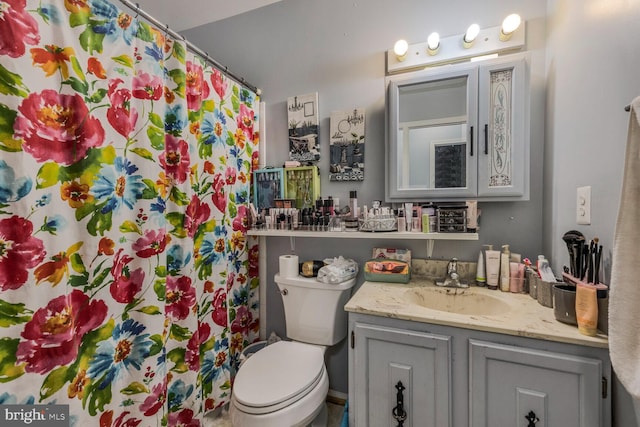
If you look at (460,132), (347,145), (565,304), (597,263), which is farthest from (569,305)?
(347,145)

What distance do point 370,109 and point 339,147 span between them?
10.9 inches

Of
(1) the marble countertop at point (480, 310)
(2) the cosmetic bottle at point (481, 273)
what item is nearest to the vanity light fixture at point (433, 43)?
(2) the cosmetic bottle at point (481, 273)

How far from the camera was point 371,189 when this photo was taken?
156 centimetres

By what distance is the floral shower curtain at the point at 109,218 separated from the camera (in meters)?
0.76

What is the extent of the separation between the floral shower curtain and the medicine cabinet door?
95 centimetres

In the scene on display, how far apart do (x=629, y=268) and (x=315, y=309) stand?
1.19 m

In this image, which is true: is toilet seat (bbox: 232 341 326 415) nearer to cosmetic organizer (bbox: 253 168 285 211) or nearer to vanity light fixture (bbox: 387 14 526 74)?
cosmetic organizer (bbox: 253 168 285 211)

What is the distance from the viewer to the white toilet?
1043mm

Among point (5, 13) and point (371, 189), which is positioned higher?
point (5, 13)

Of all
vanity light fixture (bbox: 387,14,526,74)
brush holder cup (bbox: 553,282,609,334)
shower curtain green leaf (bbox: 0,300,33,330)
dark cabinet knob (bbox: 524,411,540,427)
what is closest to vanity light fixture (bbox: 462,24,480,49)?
vanity light fixture (bbox: 387,14,526,74)

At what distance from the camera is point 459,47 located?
1355 millimetres

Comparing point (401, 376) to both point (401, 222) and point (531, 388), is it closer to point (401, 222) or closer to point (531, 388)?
point (531, 388)

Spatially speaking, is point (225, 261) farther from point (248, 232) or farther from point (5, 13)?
point (5, 13)

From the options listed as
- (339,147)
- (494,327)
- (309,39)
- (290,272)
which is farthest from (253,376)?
(309,39)
